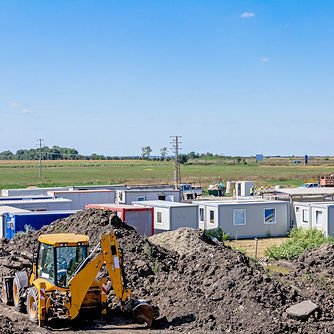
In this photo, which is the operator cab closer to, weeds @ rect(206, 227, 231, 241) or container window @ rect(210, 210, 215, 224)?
→ weeds @ rect(206, 227, 231, 241)

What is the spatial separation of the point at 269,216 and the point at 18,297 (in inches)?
780

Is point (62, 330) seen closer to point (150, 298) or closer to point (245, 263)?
point (150, 298)

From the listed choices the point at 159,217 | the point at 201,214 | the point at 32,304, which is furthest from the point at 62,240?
the point at 201,214

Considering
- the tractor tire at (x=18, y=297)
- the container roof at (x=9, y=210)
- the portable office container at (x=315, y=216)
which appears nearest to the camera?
the tractor tire at (x=18, y=297)

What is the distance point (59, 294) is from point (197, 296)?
4.09 meters

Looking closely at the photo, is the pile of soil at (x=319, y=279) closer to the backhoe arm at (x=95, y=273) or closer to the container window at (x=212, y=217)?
the backhoe arm at (x=95, y=273)

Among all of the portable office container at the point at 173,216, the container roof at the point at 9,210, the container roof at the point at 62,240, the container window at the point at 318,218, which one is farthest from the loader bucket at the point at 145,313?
the container window at the point at 318,218

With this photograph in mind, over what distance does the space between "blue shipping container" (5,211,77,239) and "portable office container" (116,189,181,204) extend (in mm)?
9869

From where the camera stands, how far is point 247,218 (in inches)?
1212

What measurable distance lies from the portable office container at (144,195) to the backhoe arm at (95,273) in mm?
23834

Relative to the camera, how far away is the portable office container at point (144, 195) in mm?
36781

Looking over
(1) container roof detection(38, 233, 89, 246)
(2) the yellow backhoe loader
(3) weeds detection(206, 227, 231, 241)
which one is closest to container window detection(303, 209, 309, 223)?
(3) weeds detection(206, 227, 231, 241)

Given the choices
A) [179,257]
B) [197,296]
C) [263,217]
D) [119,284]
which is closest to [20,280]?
[119,284]

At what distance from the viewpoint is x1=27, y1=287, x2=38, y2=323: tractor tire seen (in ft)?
42.8
